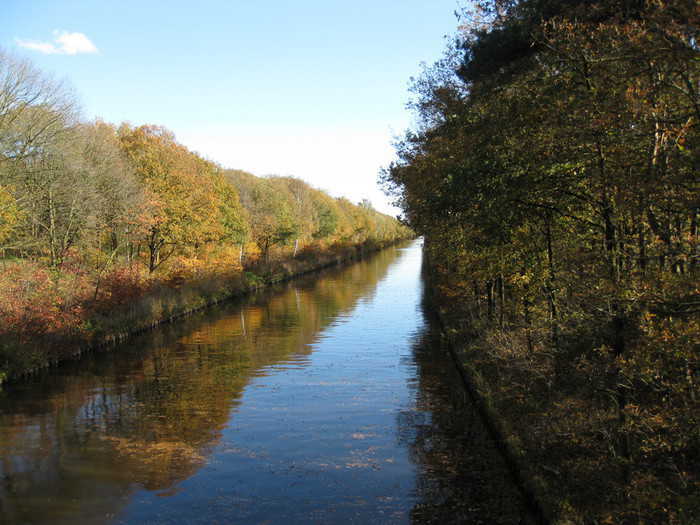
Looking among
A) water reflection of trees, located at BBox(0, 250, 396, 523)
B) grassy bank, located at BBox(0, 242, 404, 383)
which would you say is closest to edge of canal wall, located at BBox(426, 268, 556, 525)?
water reflection of trees, located at BBox(0, 250, 396, 523)

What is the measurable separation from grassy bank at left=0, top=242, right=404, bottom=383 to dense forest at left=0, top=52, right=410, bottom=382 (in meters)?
0.06

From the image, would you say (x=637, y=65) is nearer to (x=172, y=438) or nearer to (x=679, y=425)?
(x=679, y=425)

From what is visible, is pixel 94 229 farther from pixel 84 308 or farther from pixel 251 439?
pixel 251 439

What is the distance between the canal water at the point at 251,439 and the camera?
11.2m

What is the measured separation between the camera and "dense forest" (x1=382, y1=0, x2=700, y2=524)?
7.52 meters

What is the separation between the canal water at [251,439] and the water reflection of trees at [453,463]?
4cm

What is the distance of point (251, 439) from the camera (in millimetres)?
15016

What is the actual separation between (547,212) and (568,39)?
4156 mm

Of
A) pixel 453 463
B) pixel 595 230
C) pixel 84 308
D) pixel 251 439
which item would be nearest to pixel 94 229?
pixel 84 308

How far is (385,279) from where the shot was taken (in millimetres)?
62656

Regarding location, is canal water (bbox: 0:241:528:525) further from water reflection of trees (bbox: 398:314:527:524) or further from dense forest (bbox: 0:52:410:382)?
dense forest (bbox: 0:52:410:382)

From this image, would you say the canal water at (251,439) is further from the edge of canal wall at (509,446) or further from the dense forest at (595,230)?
the dense forest at (595,230)

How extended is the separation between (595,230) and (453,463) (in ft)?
20.3

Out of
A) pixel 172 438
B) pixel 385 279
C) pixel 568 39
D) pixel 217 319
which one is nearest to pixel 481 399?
pixel 172 438
